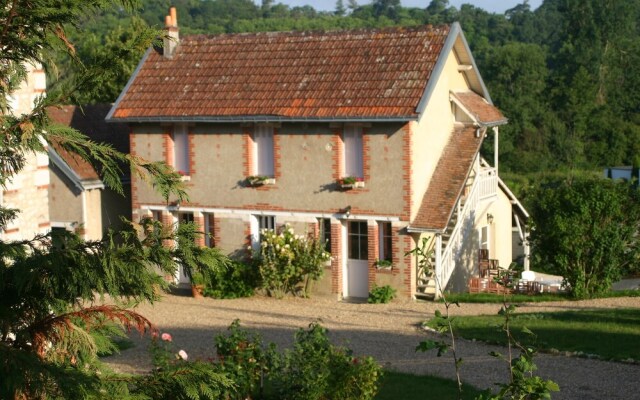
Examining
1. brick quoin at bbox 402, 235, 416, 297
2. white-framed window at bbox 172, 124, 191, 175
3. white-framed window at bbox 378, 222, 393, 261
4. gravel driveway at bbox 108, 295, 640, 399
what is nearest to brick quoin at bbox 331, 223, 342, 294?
gravel driveway at bbox 108, 295, 640, 399

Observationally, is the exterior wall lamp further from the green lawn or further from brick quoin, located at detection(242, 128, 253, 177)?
the green lawn

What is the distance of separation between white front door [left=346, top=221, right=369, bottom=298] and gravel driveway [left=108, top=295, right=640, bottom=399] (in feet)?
2.77

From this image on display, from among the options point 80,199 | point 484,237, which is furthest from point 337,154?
point 80,199

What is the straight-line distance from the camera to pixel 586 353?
17.3 m

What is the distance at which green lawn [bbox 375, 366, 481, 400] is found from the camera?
593 inches

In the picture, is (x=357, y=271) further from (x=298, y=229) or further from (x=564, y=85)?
(x=564, y=85)

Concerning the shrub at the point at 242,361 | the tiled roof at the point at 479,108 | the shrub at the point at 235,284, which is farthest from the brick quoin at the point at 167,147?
the shrub at the point at 242,361

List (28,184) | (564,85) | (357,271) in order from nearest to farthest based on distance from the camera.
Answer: (28,184) → (357,271) → (564,85)

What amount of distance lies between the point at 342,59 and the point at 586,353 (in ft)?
35.1

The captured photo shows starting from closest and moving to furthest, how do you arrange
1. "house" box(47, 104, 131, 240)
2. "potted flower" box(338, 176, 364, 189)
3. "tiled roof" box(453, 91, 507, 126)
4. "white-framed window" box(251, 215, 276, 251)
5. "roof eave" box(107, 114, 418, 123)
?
1. "roof eave" box(107, 114, 418, 123)
2. "potted flower" box(338, 176, 364, 189)
3. "white-framed window" box(251, 215, 276, 251)
4. "tiled roof" box(453, 91, 507, 126)
5. "house" box(47, 104, 131, 240)

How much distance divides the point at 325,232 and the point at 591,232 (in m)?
6.40

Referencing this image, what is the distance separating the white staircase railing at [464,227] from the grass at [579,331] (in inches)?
115

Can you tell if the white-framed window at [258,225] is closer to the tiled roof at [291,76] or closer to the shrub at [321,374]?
the tiled roof at [291,76]

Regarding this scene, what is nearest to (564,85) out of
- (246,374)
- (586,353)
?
(586,353)
